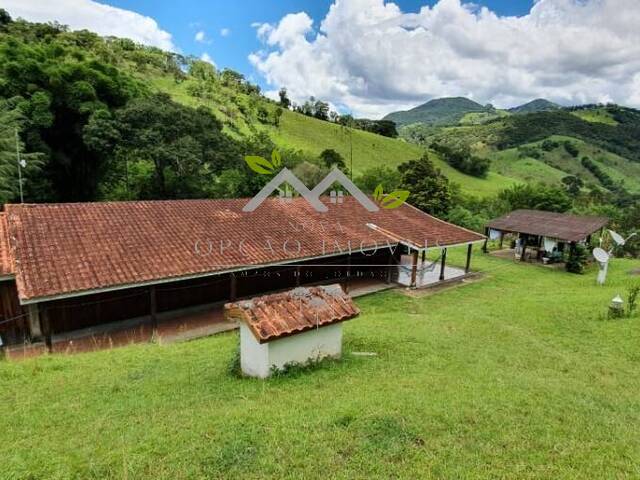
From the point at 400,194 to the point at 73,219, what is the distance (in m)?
13.1

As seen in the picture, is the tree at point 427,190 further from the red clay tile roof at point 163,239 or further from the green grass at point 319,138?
the green grass at point 319,138

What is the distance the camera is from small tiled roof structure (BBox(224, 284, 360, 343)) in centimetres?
584

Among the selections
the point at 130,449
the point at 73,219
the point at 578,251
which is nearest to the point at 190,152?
the point at 73,219

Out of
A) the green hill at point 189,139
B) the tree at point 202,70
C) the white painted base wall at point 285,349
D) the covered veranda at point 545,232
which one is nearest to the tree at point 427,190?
the covered veranda at point 545,232

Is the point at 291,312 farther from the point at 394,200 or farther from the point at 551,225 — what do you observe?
the point at 551,225

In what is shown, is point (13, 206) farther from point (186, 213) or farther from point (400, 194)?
point (400, 194)

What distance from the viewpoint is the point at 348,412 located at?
439cm

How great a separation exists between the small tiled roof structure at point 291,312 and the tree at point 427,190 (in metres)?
23.5

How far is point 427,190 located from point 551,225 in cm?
940

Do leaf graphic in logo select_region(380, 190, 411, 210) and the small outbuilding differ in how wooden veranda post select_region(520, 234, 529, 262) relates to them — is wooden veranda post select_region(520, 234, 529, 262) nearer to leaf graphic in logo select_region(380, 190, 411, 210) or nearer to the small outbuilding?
leaf graphic in logo select_region(380, 190, 411, 210)

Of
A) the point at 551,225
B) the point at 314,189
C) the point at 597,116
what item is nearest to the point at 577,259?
the point at 551,225

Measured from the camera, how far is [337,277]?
1523 cm

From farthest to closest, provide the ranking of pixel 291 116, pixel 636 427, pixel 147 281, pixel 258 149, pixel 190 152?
pixel 291 116 → pixel 258 149 → pixel 190 152 → pixel 147 281 → pixel 636 427

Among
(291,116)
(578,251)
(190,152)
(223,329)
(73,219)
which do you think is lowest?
(223,329)
